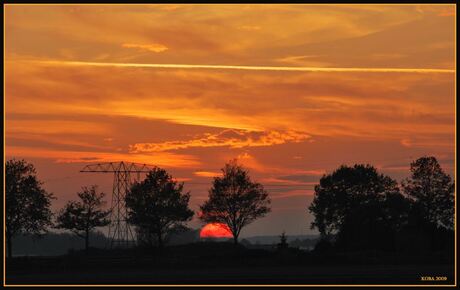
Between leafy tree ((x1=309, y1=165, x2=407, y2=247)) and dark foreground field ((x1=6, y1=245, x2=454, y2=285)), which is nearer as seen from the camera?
dark foreground field ((x1=6, y1=245, x2=454, y2=285))

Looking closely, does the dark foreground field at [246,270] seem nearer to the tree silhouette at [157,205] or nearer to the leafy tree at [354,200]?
the tree silhouette at [157,205]

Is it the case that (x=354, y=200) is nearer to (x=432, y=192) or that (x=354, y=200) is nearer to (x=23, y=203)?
(x=432, y=192)

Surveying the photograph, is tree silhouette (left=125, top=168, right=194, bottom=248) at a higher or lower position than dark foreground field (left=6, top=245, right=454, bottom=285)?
higher

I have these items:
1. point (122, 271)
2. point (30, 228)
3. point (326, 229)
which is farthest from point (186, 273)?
point (326, 229)

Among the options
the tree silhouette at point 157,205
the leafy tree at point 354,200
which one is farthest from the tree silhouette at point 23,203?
the leafy tree at point 354,200

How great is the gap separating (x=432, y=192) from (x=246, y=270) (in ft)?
Answer: 170

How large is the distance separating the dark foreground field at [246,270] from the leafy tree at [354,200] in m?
33.0

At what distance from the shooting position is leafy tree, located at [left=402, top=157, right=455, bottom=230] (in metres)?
104

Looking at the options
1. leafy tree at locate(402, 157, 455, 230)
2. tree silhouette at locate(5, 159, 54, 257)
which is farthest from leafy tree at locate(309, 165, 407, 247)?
tree silhouette at locate(5, 159, 54, 257)

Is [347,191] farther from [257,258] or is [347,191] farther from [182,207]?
[257,258]

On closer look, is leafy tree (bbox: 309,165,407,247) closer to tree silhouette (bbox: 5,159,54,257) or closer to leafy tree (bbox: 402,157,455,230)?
leafy tree (bbox: 402,157,455,230)

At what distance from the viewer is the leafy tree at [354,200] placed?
357 ft

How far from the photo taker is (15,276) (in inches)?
2346

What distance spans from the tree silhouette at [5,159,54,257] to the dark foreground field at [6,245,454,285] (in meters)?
15.9
